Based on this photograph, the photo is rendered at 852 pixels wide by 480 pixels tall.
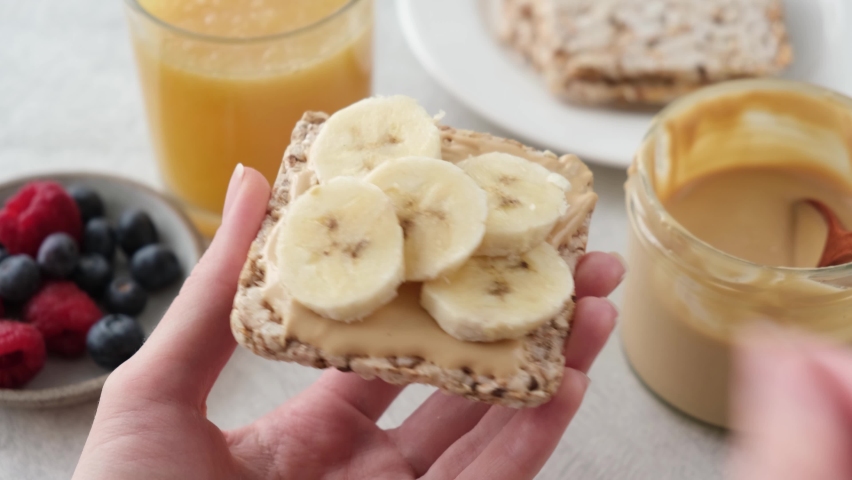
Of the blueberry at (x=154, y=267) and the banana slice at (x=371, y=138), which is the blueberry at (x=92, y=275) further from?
the banana slice at (x=371, y=138)

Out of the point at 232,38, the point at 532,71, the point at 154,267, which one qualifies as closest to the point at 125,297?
the point at 154,267

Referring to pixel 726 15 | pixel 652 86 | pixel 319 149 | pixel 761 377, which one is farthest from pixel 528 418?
pixel 726 15

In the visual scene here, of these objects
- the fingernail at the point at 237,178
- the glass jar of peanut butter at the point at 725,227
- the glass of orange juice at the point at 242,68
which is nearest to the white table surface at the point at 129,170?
the glass jar of peanut butter at the point at 725,227

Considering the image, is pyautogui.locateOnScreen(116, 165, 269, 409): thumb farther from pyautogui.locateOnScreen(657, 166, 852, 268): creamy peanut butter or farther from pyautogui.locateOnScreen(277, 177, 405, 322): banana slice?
pyautogui.locateOnScreen(657, 166, 852, 268): creamy peanut butter

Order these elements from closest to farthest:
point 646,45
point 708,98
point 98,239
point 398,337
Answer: point 398,337, point 708,98, point 98,239, point 646,45

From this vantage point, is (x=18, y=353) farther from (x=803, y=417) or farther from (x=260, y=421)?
(x=803, y=417)
